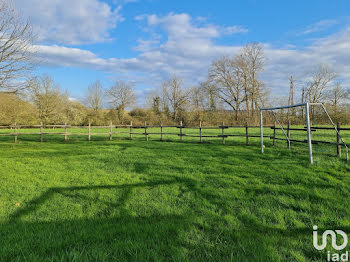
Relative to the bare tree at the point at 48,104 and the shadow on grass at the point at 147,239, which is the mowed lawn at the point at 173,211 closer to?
the shadow on grass at the point at 147,239

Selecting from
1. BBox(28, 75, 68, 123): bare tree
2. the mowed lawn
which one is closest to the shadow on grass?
the mowed lawn

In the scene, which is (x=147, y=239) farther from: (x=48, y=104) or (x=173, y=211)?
(x=48, y=104)

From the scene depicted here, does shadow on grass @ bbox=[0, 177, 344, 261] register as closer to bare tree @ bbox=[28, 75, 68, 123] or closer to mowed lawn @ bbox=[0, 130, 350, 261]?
mowed lawn @ bbox=[0, 130, 350, 261]

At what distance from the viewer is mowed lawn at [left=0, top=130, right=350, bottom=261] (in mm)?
2457

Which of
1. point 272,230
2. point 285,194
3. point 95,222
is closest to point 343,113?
point 285,194

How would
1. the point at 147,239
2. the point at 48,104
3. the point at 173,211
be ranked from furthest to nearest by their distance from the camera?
the point at 48,104 → the point at 173,211 → the point at 147,239

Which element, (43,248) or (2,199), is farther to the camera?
(2,199)

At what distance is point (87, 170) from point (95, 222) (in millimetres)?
3494

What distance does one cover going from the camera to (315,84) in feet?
112

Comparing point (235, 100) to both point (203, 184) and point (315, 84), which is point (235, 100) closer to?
point (315, 84)

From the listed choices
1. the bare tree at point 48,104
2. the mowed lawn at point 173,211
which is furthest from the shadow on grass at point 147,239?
the bare tree at point 48,104

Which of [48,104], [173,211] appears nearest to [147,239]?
[173,211]

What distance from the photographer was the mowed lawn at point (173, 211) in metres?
2.46

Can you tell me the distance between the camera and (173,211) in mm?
3566
